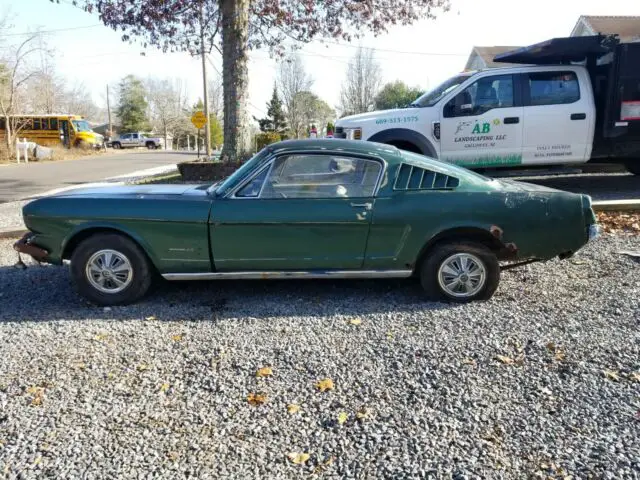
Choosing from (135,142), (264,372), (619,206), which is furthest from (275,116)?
(264,372)

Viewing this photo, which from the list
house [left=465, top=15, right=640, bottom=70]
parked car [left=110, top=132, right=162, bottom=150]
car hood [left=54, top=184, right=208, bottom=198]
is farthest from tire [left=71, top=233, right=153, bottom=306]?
parked car [left=110, top=132, right=162, bottom=150]

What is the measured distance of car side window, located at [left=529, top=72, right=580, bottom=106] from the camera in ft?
27.2

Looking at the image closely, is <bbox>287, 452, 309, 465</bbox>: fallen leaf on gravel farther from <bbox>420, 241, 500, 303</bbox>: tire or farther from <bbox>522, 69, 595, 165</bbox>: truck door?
<bbox>522, 69, 595, 165</bbox>: truck door

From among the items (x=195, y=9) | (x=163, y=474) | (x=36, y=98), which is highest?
(x=36, y=98)

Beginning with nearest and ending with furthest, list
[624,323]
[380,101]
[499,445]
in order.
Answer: [499,445] → [624,323] → [380,101]

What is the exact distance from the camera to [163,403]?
9.53ft

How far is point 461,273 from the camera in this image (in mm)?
4363

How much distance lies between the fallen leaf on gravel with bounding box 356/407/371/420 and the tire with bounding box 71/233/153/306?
2452 millimetres

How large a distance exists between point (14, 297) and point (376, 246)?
138 inches

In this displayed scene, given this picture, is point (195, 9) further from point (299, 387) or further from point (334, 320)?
point (299, 387)

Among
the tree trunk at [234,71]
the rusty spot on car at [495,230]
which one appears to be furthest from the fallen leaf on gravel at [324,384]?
the tree trunk at [234,71]

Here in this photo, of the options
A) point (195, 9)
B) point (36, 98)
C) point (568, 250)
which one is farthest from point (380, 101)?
point (568, 250)

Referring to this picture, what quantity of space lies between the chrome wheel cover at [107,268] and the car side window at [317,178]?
1184mm

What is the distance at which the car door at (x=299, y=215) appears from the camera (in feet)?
14.0
